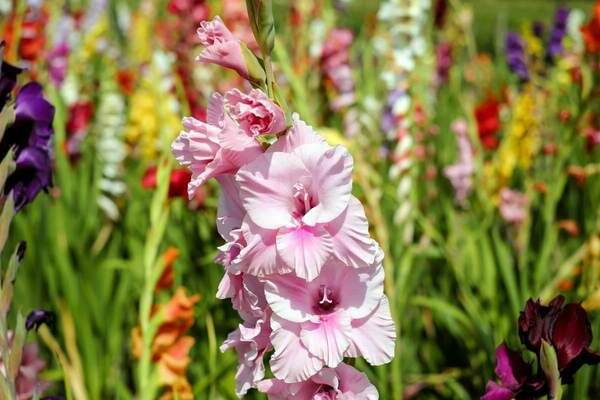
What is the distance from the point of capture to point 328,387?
2.80 feet

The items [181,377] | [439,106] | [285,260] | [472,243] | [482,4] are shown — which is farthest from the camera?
[482,4]

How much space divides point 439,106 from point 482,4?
17.9 metres

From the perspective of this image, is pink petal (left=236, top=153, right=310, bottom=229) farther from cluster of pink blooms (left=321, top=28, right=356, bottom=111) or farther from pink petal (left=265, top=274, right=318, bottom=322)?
cluster of pink blooms (left=321, top=28, right=356, bottom=111)

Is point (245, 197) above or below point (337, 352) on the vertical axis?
above

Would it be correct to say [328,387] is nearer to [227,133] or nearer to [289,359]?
[289,359]

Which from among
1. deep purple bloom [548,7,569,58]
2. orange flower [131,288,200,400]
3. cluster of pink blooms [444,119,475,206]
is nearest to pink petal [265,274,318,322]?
orange flower [131,288,200,400]

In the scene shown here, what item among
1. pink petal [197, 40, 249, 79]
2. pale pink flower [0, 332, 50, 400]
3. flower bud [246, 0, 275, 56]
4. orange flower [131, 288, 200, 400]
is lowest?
orange flower [131, 288, 200, 400]

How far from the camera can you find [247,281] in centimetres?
83

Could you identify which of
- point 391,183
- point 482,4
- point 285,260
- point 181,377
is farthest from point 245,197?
point 482,4

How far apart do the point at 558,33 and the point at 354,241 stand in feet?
12.1

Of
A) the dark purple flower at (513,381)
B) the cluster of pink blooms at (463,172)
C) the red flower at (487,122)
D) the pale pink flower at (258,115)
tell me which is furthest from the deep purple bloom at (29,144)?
the red flower at (487,122)

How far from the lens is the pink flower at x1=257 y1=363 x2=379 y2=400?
820 mm

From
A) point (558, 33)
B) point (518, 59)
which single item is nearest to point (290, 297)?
point (518, 59)

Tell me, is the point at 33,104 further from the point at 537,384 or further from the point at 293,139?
the point at 537,384
